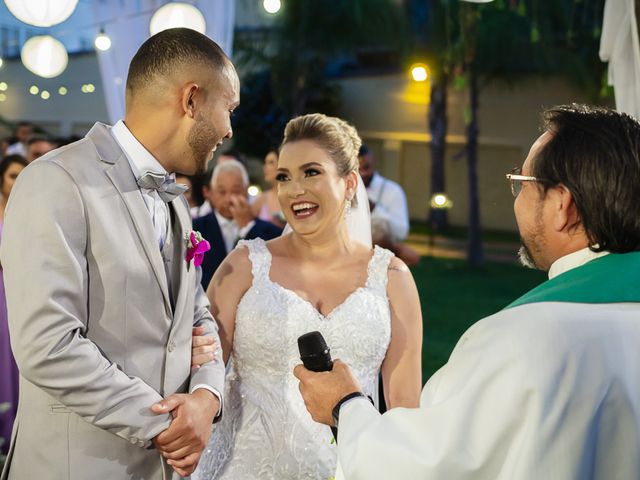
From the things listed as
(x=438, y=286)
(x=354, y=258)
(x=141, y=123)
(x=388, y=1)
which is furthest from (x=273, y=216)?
(x=388, y=1)

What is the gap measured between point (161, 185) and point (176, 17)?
3.74 meters

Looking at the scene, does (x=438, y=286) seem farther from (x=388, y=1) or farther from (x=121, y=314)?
(x=121, y=314)

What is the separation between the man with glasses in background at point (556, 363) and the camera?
167 centimetres

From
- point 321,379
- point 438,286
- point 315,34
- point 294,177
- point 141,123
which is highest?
point 315,34

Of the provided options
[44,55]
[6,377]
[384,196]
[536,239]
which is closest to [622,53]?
[536,239]

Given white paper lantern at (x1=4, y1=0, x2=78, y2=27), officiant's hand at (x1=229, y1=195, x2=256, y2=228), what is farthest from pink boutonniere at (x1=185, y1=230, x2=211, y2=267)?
white paper lantern at (x1=4, y1=0, x2=78, y2=27)

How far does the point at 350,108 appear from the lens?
84.2 ft

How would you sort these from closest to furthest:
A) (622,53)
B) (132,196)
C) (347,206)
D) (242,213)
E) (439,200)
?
(132,196), (347,206), (622,53), (242,213), (439,200)

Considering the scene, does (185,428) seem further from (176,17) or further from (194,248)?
(176,17)

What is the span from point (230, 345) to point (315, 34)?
18.8 m

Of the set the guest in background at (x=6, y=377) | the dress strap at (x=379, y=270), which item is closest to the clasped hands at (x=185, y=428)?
the dress strap at (x=379, y=270)

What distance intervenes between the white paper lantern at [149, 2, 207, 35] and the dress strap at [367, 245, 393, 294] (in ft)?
10.2

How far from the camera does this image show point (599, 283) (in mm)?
1825

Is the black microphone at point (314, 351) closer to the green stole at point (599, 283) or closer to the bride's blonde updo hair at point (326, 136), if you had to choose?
the green stole at point (599, 283)
